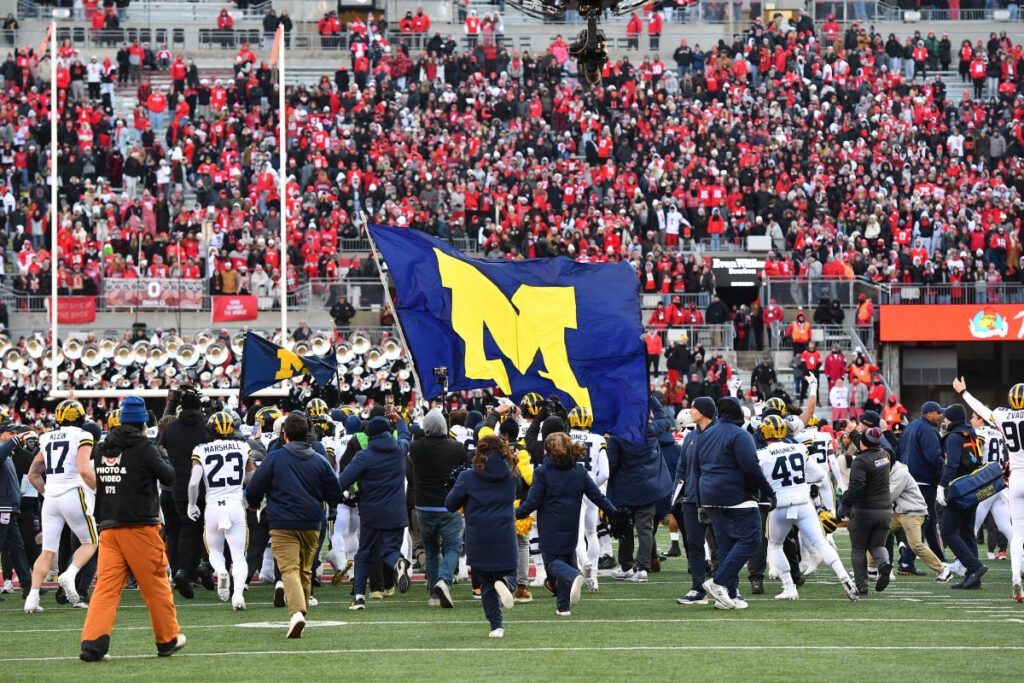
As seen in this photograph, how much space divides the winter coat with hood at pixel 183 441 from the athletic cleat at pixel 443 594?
2.53 m

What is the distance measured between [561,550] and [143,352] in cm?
1963

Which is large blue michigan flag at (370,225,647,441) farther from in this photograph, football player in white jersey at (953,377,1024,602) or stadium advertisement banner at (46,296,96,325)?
stadium advertisement banner at (46,296,96,325)

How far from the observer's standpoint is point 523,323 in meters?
16.8

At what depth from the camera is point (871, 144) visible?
41.7 meters

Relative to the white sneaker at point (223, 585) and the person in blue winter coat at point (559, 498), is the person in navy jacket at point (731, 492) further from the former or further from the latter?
the white sneaker at point (223, 585)

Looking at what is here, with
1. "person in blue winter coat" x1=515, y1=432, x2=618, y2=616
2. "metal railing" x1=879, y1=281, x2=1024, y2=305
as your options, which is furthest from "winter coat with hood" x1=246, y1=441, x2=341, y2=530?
"metal railing" x1=879, y1=281, x2=1024, y2=305

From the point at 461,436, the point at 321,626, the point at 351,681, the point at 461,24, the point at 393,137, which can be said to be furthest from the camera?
the point at 461,24

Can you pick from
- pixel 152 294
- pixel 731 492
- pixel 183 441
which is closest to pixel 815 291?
pixel 152 294

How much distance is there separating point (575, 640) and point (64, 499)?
465 cm

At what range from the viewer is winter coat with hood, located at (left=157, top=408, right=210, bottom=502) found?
48.9ft

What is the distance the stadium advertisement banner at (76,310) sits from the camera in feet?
111

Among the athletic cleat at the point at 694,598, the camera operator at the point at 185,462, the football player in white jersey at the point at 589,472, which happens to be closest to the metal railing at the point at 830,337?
the football player in white jersey at the point at 589,472

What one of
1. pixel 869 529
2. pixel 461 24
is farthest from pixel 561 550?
pixel 461 24

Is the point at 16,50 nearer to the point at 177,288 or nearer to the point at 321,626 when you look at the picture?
the point at 177,288
